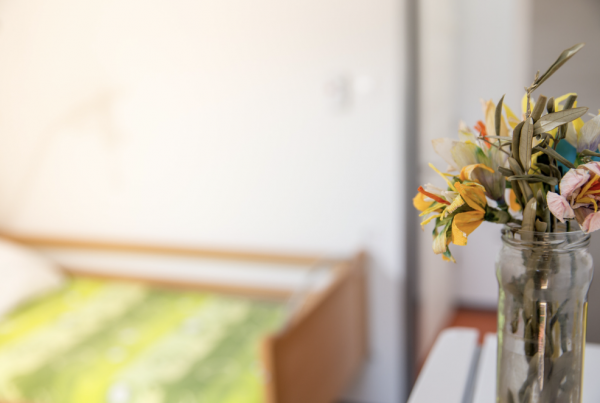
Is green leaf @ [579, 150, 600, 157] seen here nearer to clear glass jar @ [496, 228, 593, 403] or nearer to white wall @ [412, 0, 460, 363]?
clear glass jar @ [496, 228, 593, 403]

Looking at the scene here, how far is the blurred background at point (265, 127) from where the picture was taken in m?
1.80

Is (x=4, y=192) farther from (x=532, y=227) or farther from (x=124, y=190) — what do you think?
(x=532, y=227)

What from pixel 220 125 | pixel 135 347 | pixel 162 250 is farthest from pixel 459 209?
pixel 162 250

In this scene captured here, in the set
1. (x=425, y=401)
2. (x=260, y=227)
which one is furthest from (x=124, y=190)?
(x=425, y=401)

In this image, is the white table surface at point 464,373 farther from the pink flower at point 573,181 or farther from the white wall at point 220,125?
the white wall at point 220,125

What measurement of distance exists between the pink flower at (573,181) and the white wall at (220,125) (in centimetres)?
142

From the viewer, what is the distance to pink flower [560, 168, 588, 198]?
1.51ft

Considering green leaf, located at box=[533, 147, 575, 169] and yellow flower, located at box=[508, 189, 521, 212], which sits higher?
green leaf, located at box=[533, 147, 575, 169]

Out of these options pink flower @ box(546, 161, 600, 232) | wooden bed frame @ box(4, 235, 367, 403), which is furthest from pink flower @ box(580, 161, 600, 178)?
wooden bed frame @ box(4, 235, 367, 403)

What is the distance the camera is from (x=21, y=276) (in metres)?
2.17

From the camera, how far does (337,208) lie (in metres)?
2.02

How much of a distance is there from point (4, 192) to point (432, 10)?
7.05ft

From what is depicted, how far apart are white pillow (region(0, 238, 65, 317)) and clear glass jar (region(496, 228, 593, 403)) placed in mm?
2056

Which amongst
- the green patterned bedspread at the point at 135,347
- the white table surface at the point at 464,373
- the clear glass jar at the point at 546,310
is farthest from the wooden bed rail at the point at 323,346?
the clear glass jar at the point at 546,310
